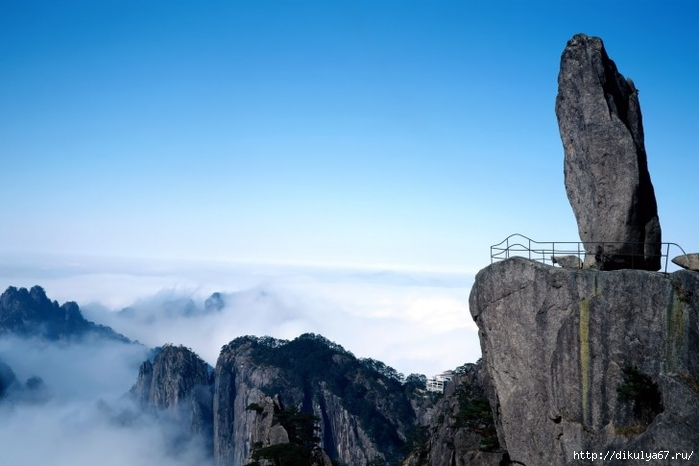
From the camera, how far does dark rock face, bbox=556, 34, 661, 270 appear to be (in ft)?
108

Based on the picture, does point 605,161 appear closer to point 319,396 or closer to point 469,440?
point 469,440

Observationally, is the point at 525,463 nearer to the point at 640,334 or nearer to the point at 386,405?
the point at 640,334

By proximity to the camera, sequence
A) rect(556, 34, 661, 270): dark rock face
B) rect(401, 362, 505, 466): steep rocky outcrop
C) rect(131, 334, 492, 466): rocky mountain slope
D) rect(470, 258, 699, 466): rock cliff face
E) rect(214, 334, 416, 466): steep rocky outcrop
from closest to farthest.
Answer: rect(470, 258, 699, 466): rock cliff face → rect(556, 34, 661, 270): dark rock face → rect(401, 362, 505, 466): steep rocky outcrop → rect(131, 334, 492, 466): rocky mountain slope → rect(214, 334, 416, 466): steep rocky outcrop

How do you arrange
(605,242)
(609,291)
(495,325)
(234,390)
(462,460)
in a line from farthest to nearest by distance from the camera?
(234,390)
(462,460)
(495,325)
(605,242)
(609,291)

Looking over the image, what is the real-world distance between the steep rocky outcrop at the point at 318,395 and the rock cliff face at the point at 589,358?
108 metres

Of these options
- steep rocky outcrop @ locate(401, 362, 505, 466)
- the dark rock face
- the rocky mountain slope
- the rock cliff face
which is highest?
the dark rock face

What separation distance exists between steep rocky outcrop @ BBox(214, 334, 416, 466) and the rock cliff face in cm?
10770

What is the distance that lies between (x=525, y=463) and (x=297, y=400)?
135 m

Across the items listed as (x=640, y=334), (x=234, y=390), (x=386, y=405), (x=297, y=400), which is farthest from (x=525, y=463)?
(x=234, y=390)

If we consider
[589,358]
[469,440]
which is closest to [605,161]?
[589,358]

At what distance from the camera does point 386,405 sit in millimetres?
154500

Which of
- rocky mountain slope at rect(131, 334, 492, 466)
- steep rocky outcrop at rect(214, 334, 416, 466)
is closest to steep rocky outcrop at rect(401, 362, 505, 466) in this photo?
rocky mountain slope at rect(131, 334, 492, 466)

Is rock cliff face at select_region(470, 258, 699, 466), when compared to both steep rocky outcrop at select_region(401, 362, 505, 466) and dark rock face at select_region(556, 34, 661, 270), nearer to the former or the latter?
dark rock face at select_region(556, 34, 661, 270)

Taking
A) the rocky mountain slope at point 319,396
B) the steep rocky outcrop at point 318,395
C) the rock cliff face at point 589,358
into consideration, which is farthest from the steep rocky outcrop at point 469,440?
the steep rocky outcrop at point 318,395
